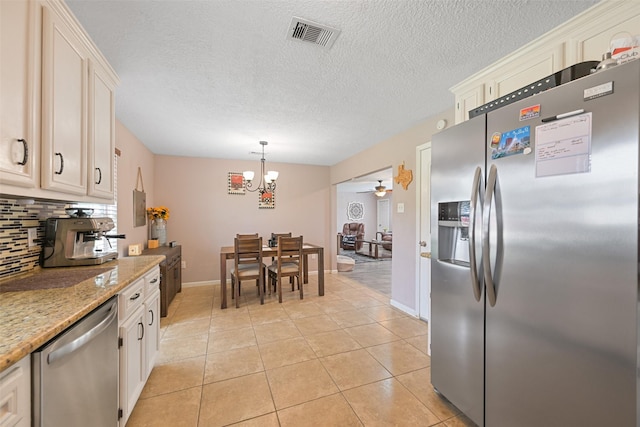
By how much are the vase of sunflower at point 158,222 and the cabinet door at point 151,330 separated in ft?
7.73

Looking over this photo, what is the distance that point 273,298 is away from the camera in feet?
12.9

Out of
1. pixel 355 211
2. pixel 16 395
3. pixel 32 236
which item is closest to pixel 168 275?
pixel 32 236

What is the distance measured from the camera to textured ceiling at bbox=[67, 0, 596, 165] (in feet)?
4.58

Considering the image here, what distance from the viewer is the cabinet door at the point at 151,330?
182 centimetres

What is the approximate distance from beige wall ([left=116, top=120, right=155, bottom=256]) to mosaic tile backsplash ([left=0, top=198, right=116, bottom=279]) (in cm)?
134

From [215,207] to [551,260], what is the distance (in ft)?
15.9

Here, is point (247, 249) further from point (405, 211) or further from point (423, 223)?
point (423, 223)

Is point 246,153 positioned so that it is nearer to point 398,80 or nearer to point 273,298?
point 273,298

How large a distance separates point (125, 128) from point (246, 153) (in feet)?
5.73

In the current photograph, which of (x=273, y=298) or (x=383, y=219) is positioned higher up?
(x=383, y=219)

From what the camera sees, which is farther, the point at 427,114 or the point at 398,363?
the point at 427,114

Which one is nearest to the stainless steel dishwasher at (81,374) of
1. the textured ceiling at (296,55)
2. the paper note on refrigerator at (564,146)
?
the textured ceiling at (296,55)

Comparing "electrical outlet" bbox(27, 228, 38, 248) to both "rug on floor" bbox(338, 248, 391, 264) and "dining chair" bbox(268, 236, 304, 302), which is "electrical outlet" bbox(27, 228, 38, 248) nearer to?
"dining chair" bbox(268, 236, 304, 302)

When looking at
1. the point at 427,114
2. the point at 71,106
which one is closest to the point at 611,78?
the point at 427,114
